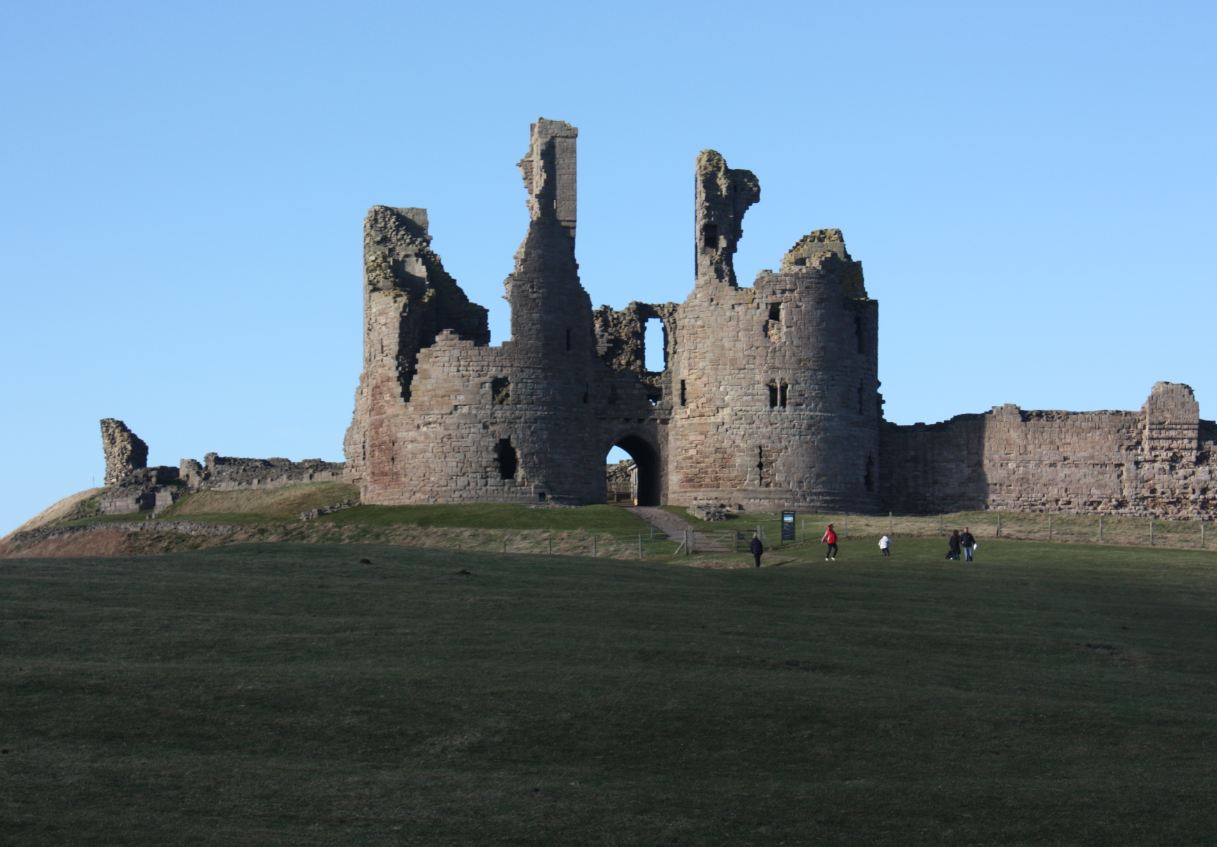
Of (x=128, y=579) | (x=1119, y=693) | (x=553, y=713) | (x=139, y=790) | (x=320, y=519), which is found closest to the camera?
(x=139, y=790)

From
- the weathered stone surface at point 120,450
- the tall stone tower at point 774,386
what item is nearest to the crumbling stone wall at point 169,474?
the weathered stone surface at point 120,450

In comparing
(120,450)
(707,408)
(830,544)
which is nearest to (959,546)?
(830,544)

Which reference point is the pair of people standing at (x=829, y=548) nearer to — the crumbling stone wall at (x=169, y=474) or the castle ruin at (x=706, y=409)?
the castle ruin at (x=706, y=409)

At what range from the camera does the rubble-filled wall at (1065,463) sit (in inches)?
2494

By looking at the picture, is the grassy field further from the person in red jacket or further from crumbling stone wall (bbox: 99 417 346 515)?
crumbling stone wall (bbox: 99 417 346 515)

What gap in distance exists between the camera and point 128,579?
33.7m

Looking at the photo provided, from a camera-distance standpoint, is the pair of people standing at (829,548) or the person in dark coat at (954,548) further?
the person in dark coat at (954,548)

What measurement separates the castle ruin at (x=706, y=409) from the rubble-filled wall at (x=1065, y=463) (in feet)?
0.21

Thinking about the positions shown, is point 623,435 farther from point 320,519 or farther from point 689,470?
point 320,519

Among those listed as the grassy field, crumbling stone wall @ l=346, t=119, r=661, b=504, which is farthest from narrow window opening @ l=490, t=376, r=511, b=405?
the grassy field

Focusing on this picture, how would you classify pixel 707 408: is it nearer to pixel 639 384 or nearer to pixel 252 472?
pixel 639 384

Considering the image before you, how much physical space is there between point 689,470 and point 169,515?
20.3 metres

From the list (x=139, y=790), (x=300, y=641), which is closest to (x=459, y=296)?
(x=300, y=641)

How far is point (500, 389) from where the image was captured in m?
61.7
